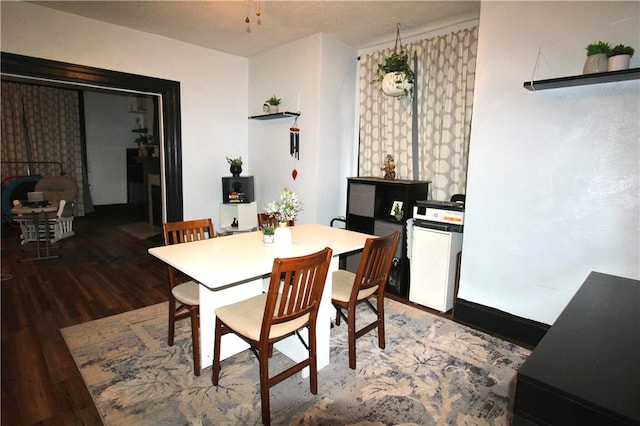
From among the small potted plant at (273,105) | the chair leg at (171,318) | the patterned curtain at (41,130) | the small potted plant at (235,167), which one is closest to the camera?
the chair leg at (171,318)

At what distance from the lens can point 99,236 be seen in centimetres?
556

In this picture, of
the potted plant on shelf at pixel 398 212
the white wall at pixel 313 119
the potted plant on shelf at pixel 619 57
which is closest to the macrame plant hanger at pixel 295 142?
the white wall at pixel 313 119

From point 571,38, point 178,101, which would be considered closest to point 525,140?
point 571,38

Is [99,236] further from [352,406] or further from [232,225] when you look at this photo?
[352,406]

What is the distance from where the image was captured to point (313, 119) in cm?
385

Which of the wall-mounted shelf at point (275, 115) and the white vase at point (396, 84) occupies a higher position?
the white vase at point (396, 84)

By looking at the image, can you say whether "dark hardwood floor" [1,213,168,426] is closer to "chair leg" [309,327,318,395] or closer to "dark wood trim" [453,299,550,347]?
"chair leg" [309,327,318,395]

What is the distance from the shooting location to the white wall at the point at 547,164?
6.95 feet

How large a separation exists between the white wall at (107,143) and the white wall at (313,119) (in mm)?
4766

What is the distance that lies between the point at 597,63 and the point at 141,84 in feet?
13.0

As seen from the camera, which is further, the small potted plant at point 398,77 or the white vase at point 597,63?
the small potted plant at point 398,77

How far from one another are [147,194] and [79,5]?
12.8 ft

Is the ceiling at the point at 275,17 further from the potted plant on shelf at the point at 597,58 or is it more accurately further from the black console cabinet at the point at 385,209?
the black console cabinet at the point at 385,209

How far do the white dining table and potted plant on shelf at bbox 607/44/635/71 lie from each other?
69.9 inches
